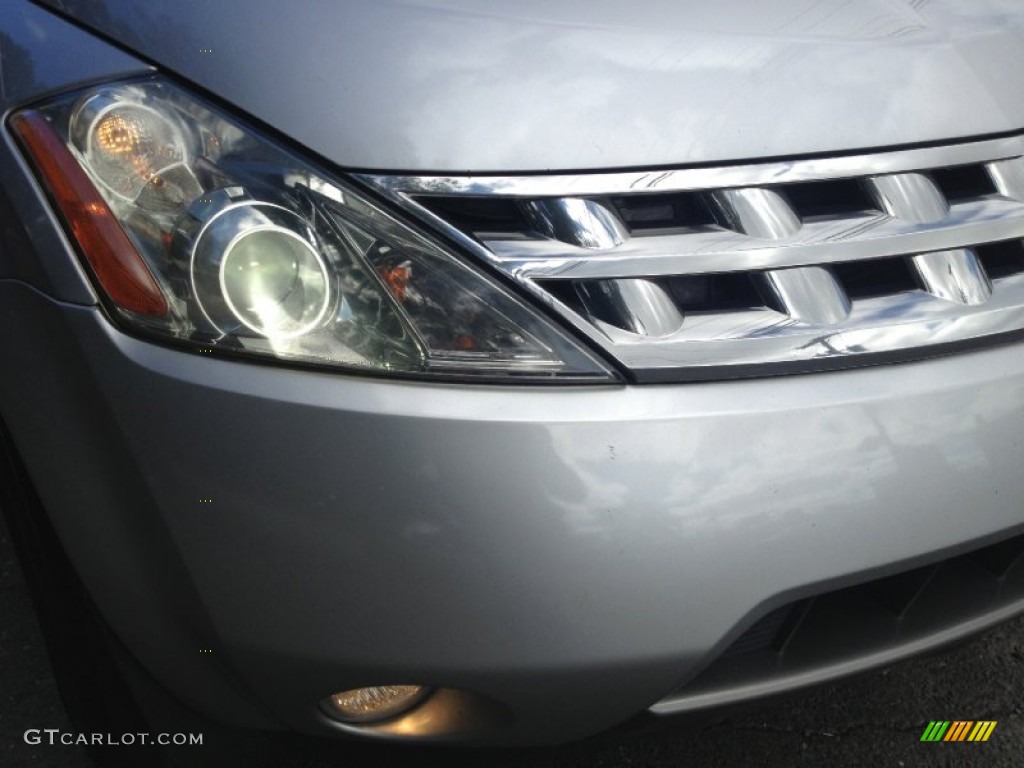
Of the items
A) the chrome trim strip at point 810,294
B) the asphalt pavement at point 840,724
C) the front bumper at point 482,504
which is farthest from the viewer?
the asphalt pavement at point 840,724

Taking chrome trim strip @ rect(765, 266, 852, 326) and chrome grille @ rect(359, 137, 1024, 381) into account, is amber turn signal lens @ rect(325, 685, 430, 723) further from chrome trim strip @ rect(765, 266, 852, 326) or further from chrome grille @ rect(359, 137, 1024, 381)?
chrome trim strip @ rect(765, 266, 852, 326)

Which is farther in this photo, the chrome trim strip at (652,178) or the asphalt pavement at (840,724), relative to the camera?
the asphalt pavement at (840,724)

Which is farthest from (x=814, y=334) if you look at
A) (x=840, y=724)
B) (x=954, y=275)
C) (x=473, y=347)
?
(x=840, y=724)

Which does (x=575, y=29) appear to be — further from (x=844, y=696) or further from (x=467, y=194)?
(x=844, y=696)

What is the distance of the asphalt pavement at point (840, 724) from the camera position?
196 cm

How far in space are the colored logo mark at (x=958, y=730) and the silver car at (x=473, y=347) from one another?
700mm

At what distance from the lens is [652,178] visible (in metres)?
→ 1.35

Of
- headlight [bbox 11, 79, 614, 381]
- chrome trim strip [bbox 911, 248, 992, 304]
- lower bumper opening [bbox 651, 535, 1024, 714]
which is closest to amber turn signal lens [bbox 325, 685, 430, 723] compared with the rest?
lower bumper opening [bbox 651, 535, 1024, 714]

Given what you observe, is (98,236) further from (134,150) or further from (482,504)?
(482,504)

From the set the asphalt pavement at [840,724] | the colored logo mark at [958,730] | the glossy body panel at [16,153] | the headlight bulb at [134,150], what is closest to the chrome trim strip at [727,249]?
the headlight bulb at [134,150]

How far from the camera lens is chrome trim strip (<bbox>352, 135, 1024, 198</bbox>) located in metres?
1.33

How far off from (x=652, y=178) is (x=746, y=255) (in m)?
0.14

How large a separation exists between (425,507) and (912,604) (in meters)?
0.72

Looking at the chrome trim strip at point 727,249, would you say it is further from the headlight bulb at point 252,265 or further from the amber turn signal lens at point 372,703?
the amber turn signal lens at point 372,703
